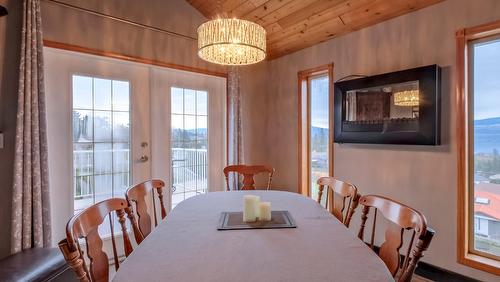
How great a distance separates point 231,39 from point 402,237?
1.27 meters

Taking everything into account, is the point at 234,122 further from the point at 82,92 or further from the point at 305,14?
the point at 82,92

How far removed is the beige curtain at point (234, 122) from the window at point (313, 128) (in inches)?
29.5

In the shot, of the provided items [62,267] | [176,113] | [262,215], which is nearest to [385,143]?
[262,215]

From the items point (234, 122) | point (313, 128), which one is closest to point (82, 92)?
point (234, 122)

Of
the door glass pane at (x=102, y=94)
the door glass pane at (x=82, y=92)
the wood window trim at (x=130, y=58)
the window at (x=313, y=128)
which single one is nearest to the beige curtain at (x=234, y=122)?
the wood window trim at (x=130, y=58)

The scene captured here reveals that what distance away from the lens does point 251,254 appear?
39.5 inches

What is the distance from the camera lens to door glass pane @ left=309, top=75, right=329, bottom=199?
3.12 meters

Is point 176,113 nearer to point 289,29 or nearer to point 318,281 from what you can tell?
point 289,29

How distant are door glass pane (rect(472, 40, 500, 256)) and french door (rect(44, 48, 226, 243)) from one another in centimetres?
243

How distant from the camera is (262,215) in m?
1.36

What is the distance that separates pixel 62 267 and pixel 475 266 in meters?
2.88

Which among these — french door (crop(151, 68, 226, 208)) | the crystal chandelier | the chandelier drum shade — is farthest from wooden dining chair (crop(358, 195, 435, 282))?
french door (crop(151, 68, 226, 208))

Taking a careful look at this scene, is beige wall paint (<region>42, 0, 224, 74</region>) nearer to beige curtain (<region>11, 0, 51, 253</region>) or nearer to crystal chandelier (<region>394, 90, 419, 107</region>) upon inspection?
beige curtain (<region>11, 0, 51, 253</region>)

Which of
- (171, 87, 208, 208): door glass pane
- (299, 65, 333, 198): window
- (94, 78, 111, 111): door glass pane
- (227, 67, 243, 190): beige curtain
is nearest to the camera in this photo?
(94, 78, 111, 111): door glass pane
